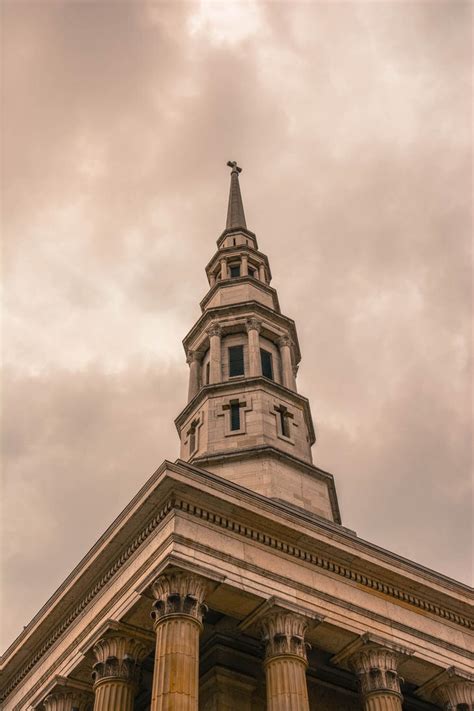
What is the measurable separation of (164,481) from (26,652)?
503 inches

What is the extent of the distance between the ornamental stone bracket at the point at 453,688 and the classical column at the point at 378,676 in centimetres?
257

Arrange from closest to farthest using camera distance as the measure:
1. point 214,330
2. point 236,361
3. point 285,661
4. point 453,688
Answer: point 285,661 < point 453,688 < point 236,361 < point 214,330

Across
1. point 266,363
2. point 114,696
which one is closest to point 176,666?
point 114,696

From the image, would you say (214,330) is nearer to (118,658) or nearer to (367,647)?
(367,647)

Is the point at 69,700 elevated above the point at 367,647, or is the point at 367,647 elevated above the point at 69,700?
the point at 367,647

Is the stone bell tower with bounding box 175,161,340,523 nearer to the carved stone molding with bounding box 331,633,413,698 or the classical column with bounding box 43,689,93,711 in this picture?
the carved stone molding with bounding box 331,633,413,698

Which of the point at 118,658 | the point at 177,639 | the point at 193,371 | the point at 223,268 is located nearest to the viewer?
the point at 177,639

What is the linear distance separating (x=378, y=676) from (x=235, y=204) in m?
43.4

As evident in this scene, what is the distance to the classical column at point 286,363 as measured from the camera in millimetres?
49556

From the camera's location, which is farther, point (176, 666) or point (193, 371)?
point (193, 371)

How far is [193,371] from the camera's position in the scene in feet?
170

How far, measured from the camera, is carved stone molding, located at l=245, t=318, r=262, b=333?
168 feet

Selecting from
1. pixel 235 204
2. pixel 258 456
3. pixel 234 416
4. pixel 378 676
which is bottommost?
pixel 378 676

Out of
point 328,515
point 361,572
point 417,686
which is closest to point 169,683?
point 361,572
